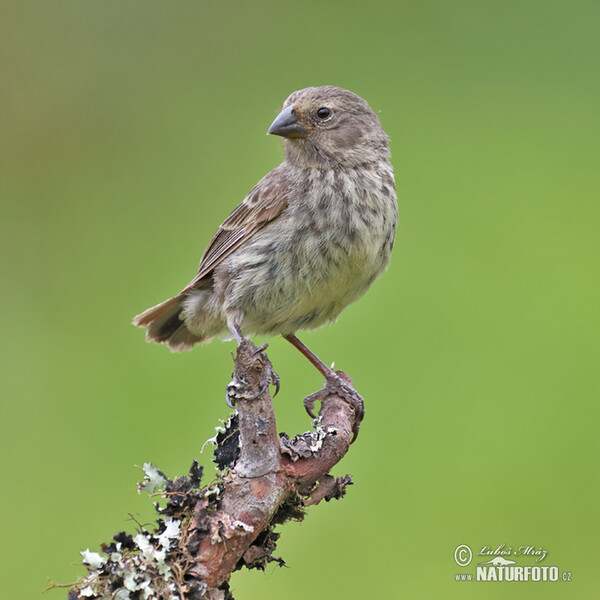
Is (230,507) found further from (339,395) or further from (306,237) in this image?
(306,237)

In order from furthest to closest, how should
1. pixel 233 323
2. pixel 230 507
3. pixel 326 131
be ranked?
pixel 326 131 → pixel 233 323 → pixel 230 507

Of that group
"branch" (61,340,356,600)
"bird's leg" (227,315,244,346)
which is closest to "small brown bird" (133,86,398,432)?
"bird's leg" (227,315,244,346)

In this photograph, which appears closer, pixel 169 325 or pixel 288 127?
pixel 288 127

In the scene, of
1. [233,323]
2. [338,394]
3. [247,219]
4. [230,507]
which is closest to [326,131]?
[247,219]

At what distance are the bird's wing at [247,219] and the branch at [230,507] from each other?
1.04m

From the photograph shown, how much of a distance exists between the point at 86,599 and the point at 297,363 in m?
2.20

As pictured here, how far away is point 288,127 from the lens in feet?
12.9

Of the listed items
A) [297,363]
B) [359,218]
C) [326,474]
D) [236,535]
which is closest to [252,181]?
[297,363]

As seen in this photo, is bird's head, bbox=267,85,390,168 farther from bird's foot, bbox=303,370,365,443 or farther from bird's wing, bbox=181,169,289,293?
bird's foot, bbox=303,370,365,443

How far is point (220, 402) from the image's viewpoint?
4.41m

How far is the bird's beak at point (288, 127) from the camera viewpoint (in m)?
3.92

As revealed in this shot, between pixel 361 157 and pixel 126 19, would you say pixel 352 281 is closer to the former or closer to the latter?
pixel 361 157

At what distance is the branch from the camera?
2467 millimetres

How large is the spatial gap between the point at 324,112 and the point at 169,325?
1168mm
